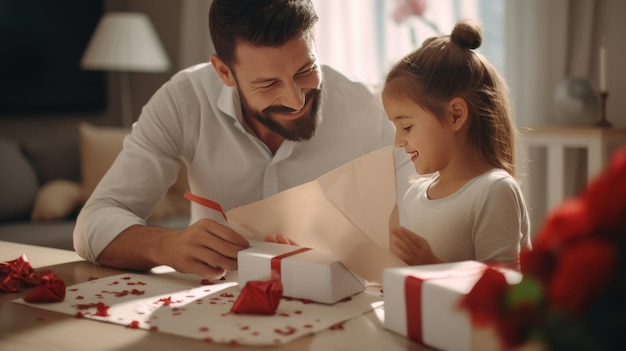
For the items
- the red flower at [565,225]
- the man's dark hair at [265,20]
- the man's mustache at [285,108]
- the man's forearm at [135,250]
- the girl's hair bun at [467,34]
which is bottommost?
the man's forearm at [135,250]

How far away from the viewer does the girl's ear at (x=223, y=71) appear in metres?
1.78

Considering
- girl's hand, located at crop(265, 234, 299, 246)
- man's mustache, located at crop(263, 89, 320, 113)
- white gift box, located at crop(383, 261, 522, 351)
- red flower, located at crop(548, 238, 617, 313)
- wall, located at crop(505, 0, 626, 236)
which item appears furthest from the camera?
wall, located at crop(505, 0, 626, 236)

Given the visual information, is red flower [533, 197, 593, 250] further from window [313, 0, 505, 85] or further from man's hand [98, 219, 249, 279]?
window [313, 0, 505, 85]

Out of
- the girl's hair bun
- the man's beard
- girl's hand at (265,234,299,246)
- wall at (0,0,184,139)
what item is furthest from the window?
girl's hand at (265,234,299,246)

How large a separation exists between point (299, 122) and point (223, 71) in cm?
22

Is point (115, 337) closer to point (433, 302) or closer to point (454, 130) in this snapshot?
point (433, 302)

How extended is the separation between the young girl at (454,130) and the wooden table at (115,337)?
1.03 feet

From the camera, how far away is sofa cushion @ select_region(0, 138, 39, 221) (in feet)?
11.6

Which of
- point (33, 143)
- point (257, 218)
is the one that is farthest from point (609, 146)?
point (33, 143)

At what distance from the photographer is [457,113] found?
1.31m

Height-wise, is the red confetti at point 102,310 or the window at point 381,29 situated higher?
the window at point 381,29

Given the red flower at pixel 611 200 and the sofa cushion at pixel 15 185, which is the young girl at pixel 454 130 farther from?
the sofa cushion at pixel 15 185

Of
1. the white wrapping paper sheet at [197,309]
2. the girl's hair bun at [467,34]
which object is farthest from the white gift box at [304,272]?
the girl's hair bun at [467,34]

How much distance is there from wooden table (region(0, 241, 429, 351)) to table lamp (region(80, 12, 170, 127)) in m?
3.32
